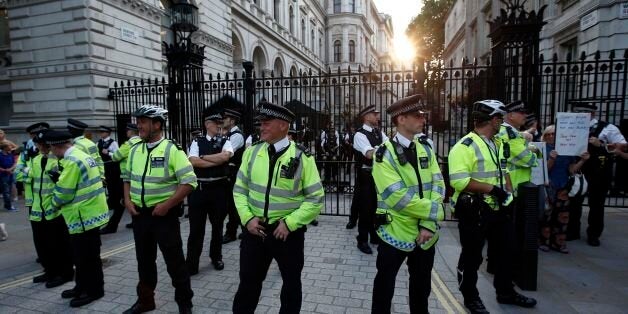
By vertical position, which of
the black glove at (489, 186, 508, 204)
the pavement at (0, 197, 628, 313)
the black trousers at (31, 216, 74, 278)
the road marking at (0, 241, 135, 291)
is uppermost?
the black glove at (489, 186, 508, 204)

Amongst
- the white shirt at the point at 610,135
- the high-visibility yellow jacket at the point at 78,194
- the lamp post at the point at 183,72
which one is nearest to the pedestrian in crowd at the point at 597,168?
the white shirt at the point at 610,135

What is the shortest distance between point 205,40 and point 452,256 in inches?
604

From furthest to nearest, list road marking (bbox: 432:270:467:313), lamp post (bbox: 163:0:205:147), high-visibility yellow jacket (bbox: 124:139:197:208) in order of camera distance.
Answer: lamp post (bbox: 163:0:205:147)
road marking (bbox: 432:270:467:313)
high-visibility yellow jacket (bbox: 124:139:197:208)

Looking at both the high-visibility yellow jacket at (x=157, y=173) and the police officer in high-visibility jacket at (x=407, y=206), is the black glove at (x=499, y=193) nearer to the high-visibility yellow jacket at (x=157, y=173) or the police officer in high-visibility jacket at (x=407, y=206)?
the police officer in high-visibility jacket at (x=407, y=206)

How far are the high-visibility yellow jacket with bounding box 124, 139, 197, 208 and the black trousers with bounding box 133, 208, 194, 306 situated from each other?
0.54 ft

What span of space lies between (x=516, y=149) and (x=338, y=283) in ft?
8.68

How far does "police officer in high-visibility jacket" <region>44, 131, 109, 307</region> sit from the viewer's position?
3.77 metres

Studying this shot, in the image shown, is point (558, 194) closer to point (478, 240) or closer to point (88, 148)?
point (478, 240)

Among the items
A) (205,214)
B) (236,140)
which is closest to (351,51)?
(236,140)

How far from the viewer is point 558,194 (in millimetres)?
5238

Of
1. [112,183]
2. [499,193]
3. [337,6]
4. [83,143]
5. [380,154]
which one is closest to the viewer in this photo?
[380,154]

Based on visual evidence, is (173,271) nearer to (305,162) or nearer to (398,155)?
(305,162)

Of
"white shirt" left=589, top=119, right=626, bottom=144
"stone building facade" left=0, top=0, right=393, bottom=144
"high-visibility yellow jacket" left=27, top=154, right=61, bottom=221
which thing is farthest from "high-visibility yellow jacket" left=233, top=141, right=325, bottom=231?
"stone building facade" left=0, top=0, right=393, bottom=144

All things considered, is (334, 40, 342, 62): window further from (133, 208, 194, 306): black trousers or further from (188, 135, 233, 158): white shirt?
(133, 208, 194, 306): black trousers
